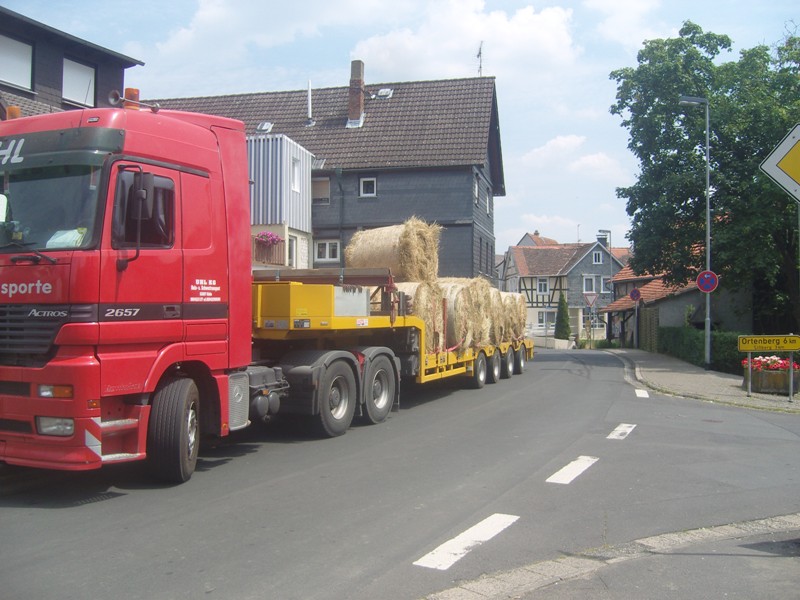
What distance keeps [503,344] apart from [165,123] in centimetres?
1303

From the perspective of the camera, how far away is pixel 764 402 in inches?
586

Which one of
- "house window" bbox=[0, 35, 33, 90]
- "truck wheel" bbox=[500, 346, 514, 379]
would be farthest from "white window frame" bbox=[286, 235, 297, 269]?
"house window" bbox=[0, 35, 33, 90]

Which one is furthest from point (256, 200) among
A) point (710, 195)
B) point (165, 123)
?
point (165, 123)

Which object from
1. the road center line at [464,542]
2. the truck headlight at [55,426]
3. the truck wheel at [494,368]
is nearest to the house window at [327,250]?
the truck wheel at [494,368]

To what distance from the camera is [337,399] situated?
394 inches

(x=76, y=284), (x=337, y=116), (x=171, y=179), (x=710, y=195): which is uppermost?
(x=337, y=116)

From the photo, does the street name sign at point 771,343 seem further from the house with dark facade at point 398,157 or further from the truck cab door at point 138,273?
the house with dark facade at point 398,157

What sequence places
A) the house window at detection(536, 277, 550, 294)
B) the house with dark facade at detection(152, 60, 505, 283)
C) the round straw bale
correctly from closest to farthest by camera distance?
the round straw bale, the house with dark facade at detection(152, 60, 505, 283), the house window at detection(536, 277, 550, 294)

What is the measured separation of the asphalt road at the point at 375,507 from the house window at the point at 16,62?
1308cm

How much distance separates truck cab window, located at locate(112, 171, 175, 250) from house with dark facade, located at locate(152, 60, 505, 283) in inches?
845

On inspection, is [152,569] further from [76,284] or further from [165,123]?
[165,123]

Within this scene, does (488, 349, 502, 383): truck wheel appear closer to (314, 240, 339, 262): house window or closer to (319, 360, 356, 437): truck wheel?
(319, 360, 356, 437): truck wheel

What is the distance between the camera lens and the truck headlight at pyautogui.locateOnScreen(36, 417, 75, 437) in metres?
6.16

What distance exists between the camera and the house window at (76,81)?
781 inches
